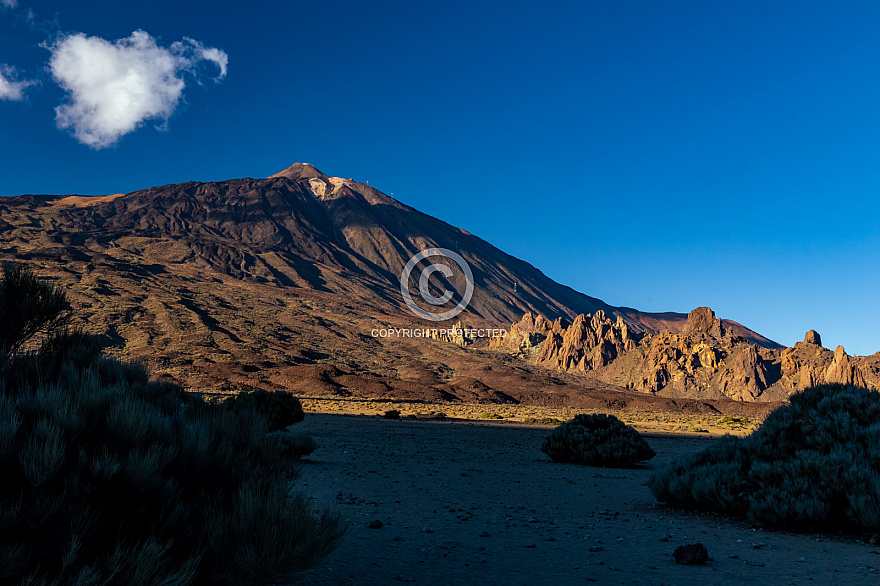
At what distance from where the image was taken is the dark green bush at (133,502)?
3.41 meters

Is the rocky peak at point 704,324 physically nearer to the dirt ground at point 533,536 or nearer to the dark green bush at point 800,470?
the dirt ground at point 533,536

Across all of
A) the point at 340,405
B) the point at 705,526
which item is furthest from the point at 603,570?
the point at 340,405

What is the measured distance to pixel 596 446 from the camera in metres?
17.2

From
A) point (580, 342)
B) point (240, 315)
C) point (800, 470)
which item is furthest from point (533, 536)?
point (580, 342)

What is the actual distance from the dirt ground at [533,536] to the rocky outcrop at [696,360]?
51.0 metres

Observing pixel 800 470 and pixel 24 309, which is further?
pixel 800 470

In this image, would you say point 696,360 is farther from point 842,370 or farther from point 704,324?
point 842,370

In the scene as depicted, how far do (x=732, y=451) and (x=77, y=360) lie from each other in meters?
9.44

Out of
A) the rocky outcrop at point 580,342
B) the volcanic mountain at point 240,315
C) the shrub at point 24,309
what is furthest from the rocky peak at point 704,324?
the shrub at point 24,309

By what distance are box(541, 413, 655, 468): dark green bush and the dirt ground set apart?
169 cm

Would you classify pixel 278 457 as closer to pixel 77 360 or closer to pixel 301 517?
pixel 301 517

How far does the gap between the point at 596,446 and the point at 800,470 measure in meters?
9.35

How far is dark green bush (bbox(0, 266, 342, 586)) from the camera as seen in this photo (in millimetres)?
3410

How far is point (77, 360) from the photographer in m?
6.33
